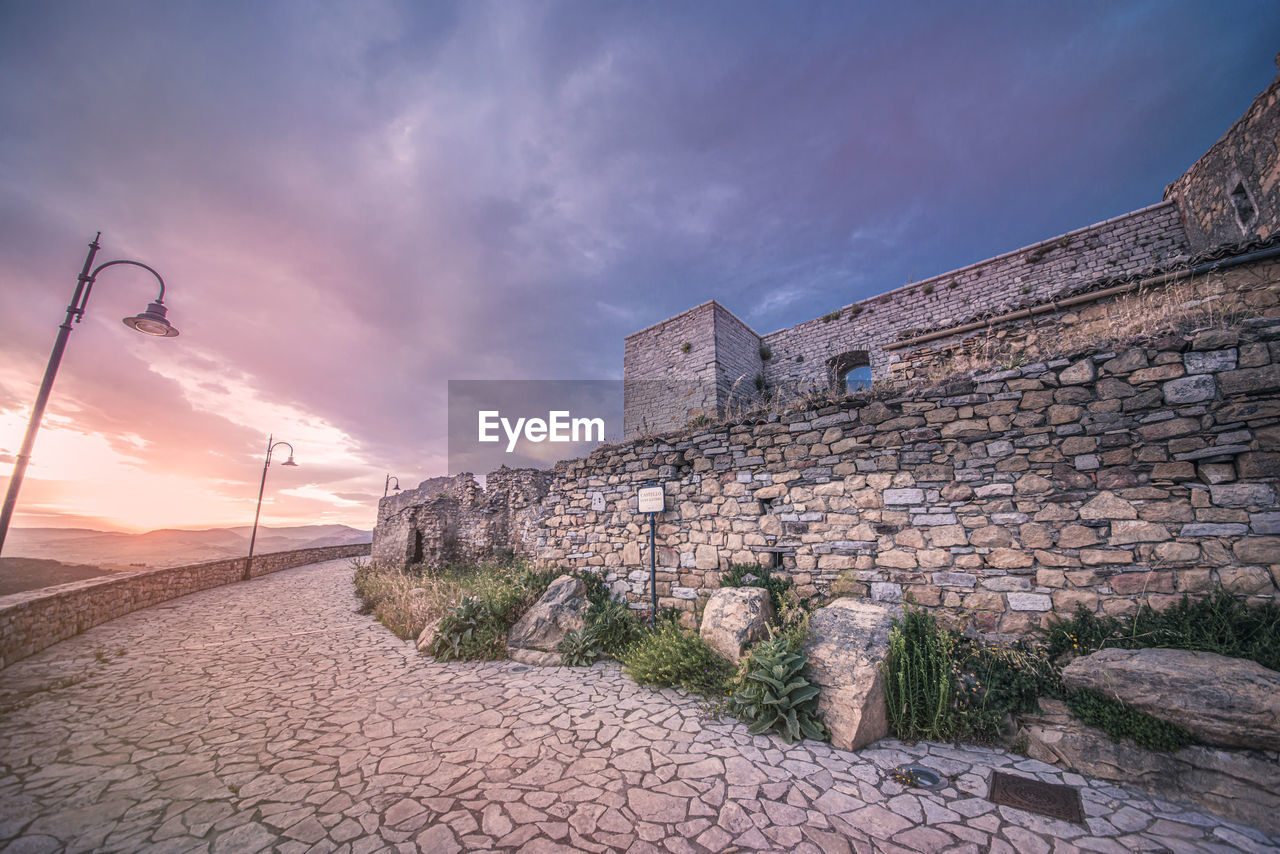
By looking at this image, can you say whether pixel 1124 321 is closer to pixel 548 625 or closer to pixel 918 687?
pixel 918 687

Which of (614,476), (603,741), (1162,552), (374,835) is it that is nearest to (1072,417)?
(1162,552)

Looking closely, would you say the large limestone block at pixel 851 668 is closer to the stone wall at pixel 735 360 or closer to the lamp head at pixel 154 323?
the lamp head at pixel 154 323

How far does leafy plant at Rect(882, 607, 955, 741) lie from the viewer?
12.8ft

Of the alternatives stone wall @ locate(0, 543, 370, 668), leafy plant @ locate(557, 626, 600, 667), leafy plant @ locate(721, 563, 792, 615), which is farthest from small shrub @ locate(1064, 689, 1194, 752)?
stone wall @ locate(0, 543, 370, 668)

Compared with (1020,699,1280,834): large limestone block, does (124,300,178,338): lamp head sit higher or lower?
higher

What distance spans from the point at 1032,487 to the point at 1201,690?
1.94 meters

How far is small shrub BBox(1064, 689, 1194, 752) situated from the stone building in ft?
14.1

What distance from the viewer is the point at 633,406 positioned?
17.0 metres

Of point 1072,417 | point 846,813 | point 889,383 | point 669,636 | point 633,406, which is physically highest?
point 633,406

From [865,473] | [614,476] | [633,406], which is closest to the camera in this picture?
[865,473]

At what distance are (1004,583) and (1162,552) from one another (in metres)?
1.24

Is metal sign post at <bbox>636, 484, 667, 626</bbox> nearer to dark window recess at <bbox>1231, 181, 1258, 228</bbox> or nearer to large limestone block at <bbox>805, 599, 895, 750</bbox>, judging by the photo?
large limestone block at <bbox>805, 599, 895, 750</bbox>

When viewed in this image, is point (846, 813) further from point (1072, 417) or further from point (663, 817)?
point (1072, 417)

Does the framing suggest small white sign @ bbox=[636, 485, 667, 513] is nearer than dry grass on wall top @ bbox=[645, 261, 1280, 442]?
No
